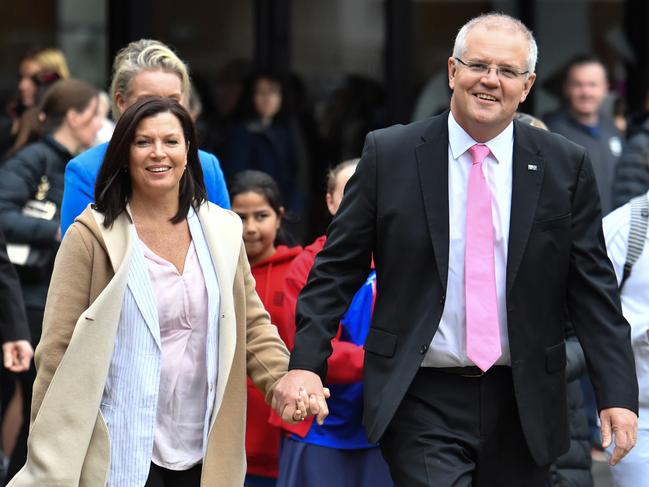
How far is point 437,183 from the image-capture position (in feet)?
15.4

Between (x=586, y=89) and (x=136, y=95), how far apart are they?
14.7 feet

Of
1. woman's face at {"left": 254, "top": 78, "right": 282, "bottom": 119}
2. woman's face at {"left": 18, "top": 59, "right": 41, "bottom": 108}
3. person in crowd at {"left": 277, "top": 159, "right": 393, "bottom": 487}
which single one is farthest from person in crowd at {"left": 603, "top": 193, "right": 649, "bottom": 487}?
woman's face at {"left": 254, "top": 78, "right": 282, "bottom": 119}

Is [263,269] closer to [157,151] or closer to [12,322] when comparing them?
[12,322]

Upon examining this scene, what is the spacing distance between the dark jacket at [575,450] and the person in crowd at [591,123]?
3.37 metres

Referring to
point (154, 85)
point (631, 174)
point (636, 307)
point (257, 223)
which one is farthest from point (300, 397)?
point (631, 174)

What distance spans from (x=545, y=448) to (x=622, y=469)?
3.13 feet

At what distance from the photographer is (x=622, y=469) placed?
18.2 feet

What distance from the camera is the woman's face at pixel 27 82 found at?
915cm

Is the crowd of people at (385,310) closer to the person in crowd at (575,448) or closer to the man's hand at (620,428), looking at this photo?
the man's hand at (620,428)

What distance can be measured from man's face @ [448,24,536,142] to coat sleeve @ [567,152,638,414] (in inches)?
14.1

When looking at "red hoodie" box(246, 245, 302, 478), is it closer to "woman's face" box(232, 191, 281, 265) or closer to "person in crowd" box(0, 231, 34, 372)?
"woman's face" box(232, 191, 281, 265)

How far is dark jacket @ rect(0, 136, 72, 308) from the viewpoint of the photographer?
671 cm

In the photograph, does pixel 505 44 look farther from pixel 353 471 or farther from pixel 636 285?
pixel 353 471

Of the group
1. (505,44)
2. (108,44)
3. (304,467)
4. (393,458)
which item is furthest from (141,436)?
(108,44)
